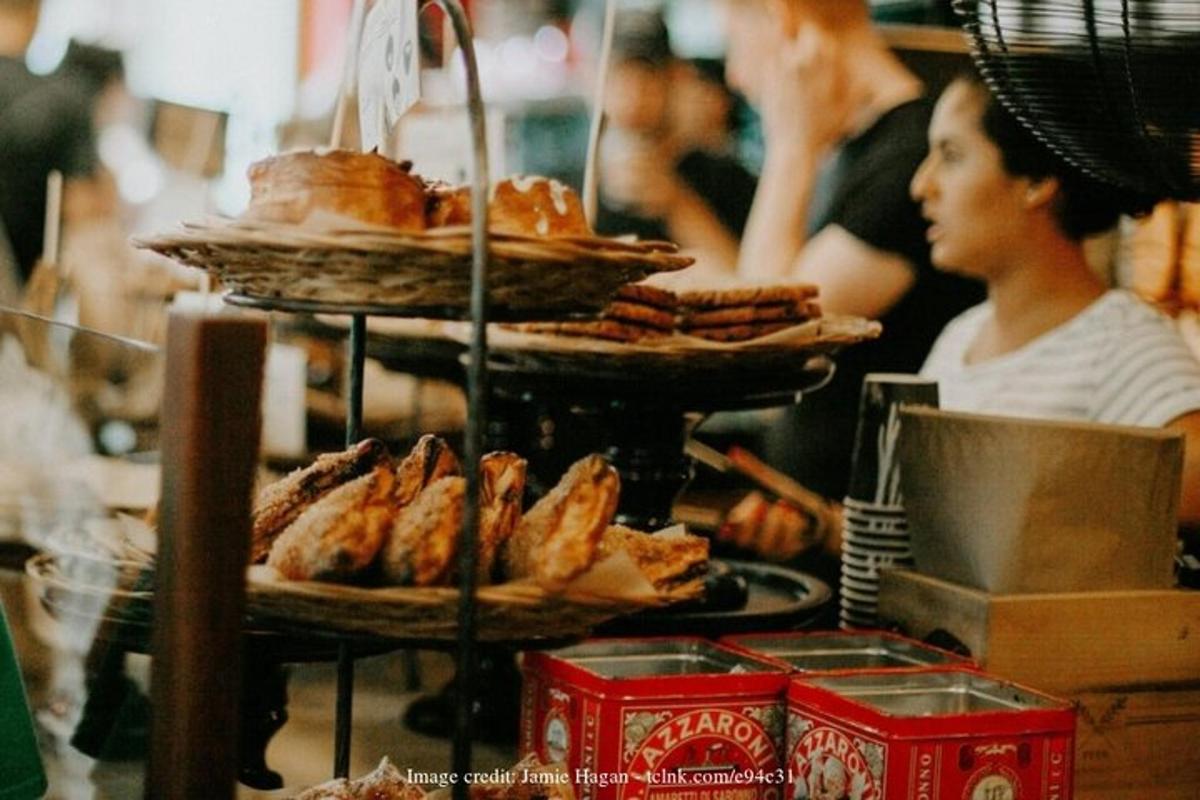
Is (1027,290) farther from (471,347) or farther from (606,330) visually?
(471,347)

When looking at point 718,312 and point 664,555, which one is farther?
point 718,312

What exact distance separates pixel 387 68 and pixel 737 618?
3.40 feet

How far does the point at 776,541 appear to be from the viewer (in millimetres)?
3295

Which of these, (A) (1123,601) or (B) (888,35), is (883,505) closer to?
(A) (1123,601)

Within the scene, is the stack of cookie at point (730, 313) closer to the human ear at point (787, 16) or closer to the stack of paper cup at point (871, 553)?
the stack of paper cup at point (871, 553)

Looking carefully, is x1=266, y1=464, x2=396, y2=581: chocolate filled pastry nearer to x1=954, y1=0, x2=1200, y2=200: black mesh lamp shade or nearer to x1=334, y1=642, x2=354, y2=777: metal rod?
x1=334, y1=642, x2=354, y2=777: metal rod

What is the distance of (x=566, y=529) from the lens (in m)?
1.45

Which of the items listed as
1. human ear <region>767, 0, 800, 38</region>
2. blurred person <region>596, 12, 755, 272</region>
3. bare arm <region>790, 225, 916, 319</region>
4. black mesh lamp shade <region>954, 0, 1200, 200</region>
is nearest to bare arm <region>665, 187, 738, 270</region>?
blurred person <region>596, 12, 755, 272</region>

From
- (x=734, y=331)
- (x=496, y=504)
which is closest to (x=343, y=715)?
(x=496, y=504)

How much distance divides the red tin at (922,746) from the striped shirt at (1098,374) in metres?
0.98

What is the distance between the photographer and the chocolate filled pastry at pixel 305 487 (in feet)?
5.12

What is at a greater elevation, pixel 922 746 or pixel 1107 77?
pixel 1107 77

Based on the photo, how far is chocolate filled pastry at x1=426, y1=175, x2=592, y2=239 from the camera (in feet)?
5.27

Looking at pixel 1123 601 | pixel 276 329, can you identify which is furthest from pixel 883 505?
pixel 276 329
